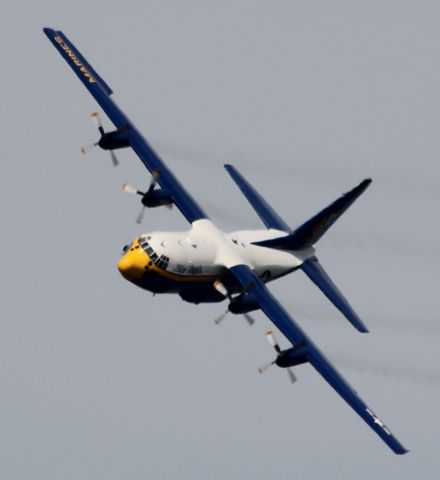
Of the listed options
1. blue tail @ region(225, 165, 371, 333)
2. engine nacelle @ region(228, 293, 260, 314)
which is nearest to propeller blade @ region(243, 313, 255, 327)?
engine nacelle @ region(228, 293, 260, 314)

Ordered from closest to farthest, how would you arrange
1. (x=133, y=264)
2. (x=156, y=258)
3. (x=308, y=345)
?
1. (x=133, y=264)
2. (x=156, y=258)
3. (x=308, y=345)

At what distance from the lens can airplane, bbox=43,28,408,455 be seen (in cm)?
9694

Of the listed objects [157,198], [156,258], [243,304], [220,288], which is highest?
[157,198]

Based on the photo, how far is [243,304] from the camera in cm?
9831

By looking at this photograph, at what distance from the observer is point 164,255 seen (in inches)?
3814

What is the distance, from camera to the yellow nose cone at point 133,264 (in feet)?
317

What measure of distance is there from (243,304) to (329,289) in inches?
281

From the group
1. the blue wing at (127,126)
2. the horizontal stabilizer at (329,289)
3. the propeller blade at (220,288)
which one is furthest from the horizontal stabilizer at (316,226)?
the blue wing at (127,126)

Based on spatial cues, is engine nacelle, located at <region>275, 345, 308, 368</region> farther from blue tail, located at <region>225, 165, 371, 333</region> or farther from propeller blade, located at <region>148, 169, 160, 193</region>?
propeller blade, located at <region>148, 169, 160, 193</region>

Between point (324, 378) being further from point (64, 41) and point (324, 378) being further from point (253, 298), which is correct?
point (64, 41)

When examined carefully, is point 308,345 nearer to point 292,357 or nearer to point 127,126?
point 292,357

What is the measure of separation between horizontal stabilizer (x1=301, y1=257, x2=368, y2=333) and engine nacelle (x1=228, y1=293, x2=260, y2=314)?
593cm

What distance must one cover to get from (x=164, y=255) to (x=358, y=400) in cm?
1322

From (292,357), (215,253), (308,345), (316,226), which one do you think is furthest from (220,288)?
(316,226)
